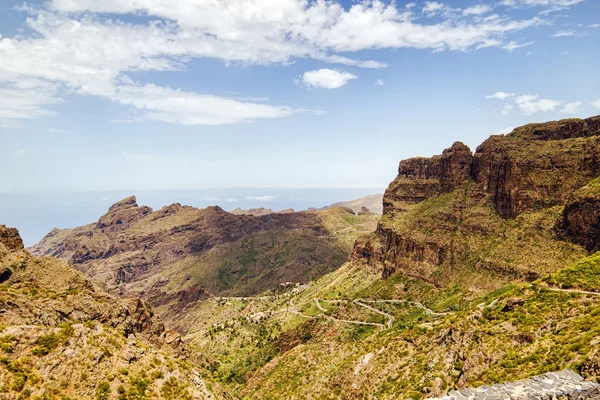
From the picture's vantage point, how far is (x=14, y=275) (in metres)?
52.2

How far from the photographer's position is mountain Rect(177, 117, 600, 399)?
145 ft

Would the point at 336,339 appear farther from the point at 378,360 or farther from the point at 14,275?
the point at 14,275

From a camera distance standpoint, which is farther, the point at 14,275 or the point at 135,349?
the point at 14,275

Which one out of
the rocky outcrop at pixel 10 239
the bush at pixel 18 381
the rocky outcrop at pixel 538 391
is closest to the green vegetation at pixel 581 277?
the rocky outcrop at pixel 538 391

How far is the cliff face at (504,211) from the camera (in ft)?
322

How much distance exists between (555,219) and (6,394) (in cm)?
12245

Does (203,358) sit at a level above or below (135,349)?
below

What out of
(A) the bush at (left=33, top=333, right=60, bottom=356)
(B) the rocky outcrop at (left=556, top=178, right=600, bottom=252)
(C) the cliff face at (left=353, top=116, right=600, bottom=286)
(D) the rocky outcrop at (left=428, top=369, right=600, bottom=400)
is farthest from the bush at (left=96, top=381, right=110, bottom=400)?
(B) the rocky outcrop at (left=556, top=178, right=600, bottom=252)

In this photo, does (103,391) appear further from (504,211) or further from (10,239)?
(504,211)

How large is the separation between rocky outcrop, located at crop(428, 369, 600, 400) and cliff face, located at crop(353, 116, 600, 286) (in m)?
85.0

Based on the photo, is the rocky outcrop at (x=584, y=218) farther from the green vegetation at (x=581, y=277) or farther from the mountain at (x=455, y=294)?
the green vegetation at (x=581, y=277)

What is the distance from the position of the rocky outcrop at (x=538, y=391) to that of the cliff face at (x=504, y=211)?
279ft

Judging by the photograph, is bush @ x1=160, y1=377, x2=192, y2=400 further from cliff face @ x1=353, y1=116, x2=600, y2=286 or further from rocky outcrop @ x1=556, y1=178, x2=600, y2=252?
rocky outcrop @ x1=556, y1=178, x2=600, y2=252

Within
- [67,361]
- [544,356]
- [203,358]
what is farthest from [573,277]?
[203,358]
